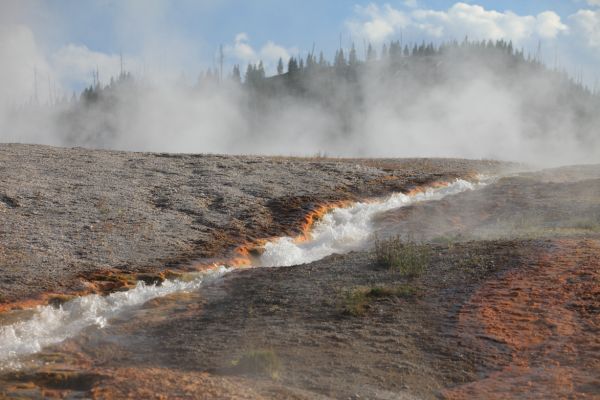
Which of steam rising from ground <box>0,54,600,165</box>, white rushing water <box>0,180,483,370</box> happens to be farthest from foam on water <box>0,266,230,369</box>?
steam rising from ground <box>0,54,600,165</box>

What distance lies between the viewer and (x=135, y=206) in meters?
15.7

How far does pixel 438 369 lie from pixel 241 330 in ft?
8.68

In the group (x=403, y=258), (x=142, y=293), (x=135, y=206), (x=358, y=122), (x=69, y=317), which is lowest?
(x=69, y=317)

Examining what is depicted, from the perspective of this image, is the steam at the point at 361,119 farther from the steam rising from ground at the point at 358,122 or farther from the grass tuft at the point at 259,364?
the grass tuft at the point at 259,364

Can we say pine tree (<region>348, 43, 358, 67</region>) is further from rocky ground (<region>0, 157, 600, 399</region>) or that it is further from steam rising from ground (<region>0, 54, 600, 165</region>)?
rocky ground (<region>0, 157, 600, 399</region>)

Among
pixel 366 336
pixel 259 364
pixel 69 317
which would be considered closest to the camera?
pixel 259 364

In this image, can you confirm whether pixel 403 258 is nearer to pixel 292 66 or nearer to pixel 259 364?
pixel 259 364

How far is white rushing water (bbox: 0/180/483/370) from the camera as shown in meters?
8.77

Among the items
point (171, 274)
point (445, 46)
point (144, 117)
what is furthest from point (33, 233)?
point (445, 46)

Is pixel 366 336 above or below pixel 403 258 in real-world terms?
below

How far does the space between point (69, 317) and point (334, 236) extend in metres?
7.51

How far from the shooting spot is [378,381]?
7.22 m

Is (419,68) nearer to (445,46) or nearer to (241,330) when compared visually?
(445,46)

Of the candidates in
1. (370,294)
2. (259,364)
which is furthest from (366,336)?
(259,364)
